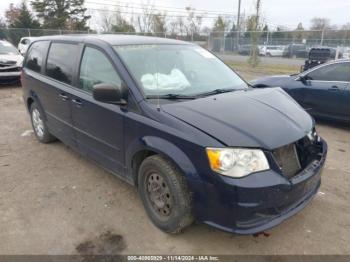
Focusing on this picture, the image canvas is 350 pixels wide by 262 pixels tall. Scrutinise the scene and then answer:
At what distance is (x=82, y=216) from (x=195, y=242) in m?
1.22

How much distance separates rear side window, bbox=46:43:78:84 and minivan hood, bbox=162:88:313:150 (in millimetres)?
1774

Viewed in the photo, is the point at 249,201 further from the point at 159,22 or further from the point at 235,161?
the point at 159,22

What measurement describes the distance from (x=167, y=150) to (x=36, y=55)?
3.52 metres

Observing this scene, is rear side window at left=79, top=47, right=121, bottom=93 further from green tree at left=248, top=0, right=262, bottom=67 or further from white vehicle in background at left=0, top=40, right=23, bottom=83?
green tree at left=248, top=0, right=262, bottom=67

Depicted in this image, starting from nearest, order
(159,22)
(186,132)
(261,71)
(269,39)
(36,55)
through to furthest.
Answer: (186,132)
(36,55)
(261,71)
(269,39)
(159,22)

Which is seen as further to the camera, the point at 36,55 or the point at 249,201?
the point at 36,55

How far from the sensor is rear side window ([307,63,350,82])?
20.5ft

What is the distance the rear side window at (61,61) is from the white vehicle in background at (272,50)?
23.1 metres

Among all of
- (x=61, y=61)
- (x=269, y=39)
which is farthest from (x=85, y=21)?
(x=61, y=61)

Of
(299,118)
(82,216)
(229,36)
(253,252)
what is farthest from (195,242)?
(229,36)

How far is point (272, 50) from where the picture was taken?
86.9 ft

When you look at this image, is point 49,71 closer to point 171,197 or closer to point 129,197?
point 129,197

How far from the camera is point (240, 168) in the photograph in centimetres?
249

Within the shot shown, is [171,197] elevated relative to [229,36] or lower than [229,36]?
lower
